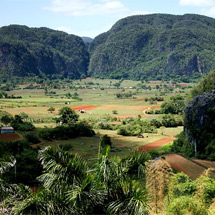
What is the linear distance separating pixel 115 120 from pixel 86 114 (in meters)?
12.9

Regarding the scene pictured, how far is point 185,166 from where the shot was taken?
30406 mm

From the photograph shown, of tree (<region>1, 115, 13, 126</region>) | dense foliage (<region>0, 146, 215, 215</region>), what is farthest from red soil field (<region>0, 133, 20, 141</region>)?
dense foliage (<region>0, 146, 215, 215</region>)

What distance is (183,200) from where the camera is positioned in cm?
1302

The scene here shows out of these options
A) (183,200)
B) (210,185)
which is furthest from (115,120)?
(183,200)

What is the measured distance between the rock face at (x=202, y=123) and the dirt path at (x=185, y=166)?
554 cm

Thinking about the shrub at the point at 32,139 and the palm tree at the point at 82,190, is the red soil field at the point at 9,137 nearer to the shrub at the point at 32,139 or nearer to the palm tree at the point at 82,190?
the shrub at the point at 32,139

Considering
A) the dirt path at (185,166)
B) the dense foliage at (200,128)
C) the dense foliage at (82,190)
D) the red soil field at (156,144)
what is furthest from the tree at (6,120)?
the dense foliage at (82,190)

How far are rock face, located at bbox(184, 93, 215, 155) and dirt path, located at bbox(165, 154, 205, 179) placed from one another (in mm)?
5539

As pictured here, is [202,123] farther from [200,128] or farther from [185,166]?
[185,166]

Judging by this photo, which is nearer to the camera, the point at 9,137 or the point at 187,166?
the point at 187,166

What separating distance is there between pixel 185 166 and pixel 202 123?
30.8 feet

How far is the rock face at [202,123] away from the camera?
37438 mm

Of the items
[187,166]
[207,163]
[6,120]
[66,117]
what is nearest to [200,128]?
[207,163]

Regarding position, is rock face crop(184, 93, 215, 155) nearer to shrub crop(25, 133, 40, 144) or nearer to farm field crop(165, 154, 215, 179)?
farm field crop(165, 154, 215, 179)
